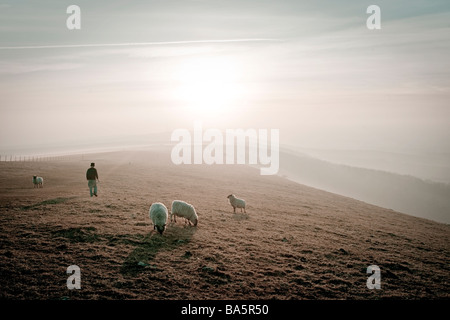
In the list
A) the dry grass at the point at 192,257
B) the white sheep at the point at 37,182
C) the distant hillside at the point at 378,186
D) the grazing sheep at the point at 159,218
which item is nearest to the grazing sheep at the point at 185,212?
the dry grass at the point at 192,257

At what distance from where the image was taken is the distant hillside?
4232 inches

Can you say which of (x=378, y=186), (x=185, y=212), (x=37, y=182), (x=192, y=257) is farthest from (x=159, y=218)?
(x=378, y=186)

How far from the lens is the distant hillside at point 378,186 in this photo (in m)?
108

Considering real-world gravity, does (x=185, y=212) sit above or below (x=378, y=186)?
above

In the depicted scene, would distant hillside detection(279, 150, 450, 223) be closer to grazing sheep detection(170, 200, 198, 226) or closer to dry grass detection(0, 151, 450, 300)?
dry grass detection(0, 151, 450, 300)

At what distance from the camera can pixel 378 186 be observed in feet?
430

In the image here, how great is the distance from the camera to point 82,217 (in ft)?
53.8

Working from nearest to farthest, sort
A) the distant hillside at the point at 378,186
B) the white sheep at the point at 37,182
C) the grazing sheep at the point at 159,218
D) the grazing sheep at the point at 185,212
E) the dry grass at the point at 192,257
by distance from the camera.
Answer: the dry grass at the point at 192,257 < the grazing sheep at the point at 159,218 < the grazing sheep at the point at 185,212 < the white sheep at the point at 37,182 < the distant hillside at the point at 378,186

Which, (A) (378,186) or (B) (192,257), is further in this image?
(A) (378,186)

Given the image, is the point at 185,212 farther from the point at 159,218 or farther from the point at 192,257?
the point at 192,257

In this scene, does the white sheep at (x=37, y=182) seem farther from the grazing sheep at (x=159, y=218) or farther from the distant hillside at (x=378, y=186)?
the distant hillside at (x=378, y=186)

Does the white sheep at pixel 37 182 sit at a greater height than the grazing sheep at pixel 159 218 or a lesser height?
greater
